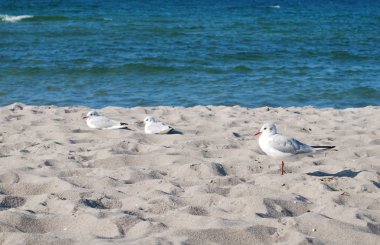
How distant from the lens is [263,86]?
13.0 m

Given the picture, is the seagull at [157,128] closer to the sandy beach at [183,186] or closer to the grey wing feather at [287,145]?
the sandy beach at [183,186]

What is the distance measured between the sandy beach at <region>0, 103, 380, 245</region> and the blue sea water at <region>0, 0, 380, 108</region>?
382 cm

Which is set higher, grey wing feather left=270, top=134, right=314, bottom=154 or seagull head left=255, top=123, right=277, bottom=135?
seagull head left=255, top=123, right=277, bottom=135

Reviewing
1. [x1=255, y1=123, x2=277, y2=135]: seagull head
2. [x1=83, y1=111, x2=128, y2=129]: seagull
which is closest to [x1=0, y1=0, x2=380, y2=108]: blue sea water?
[x1=83, y1=111, x2=128, y2=129]: seagull

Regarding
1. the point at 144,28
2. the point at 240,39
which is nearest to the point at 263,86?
the point at 240,39

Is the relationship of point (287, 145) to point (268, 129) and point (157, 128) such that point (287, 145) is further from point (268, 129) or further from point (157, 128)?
point (157, 128)

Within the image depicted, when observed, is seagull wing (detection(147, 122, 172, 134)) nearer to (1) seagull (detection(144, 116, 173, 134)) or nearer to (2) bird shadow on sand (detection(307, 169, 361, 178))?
(1) seagull (detection(144, 116, 173, 134))

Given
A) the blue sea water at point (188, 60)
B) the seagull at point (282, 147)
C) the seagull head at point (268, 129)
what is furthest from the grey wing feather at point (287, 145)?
the blue sea water at point (188, 60)

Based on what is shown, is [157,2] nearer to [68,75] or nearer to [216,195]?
[68,75]

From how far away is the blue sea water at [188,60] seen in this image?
12.0m

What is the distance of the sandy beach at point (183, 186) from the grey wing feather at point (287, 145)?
8.5 inches

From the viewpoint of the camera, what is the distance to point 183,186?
17.0 ft

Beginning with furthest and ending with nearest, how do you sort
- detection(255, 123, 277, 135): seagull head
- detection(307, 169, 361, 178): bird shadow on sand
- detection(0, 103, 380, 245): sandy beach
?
detection(255, 123, 277, 135): seagull head → detection(307, 169, 361, 178): bird shadow on sand → detection(0, 103, 380, 245): sandy beach

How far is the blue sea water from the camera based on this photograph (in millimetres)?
12023
